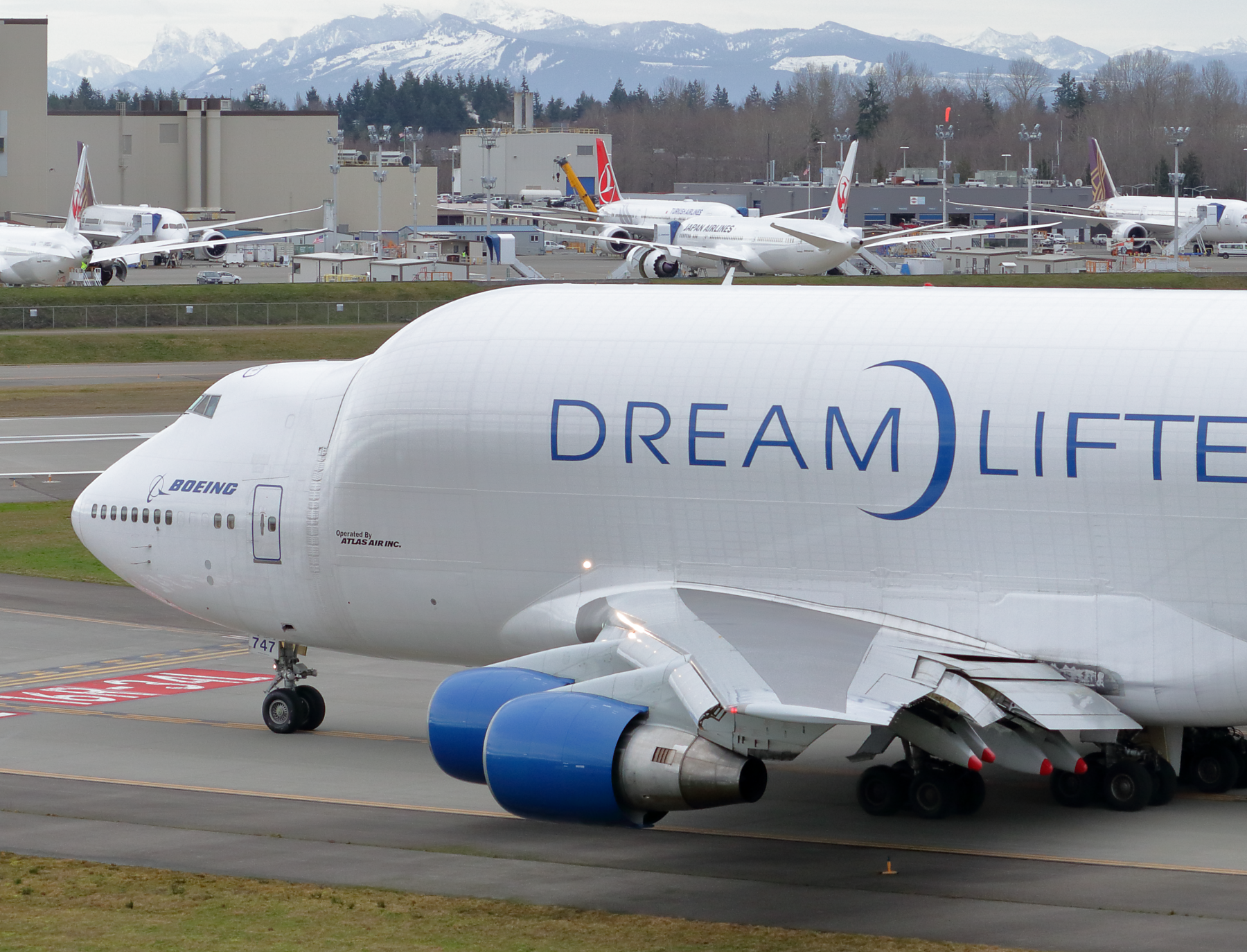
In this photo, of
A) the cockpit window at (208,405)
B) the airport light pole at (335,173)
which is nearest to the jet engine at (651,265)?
the airport light pole at (335,173)

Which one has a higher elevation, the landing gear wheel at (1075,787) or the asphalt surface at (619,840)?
the landing gear wheel at (1075,787)

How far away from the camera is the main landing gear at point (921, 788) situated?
67.3 feet

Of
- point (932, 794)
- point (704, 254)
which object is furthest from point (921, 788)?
point (704, 254)

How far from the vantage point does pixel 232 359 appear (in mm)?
87875

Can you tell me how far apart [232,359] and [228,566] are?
212 feet

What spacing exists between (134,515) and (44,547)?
64.5 feet

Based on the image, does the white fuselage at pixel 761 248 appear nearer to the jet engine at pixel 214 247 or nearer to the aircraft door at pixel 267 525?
the jet engine at pixel 214 247

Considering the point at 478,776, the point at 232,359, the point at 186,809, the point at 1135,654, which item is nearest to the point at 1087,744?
the point at 1135,654

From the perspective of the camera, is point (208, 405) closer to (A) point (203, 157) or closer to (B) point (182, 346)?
(B) point (182, 346)

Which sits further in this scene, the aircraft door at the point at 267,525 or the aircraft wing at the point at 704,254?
the aircraft wing at the point at 704,254

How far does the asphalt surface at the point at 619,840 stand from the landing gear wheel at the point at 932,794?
0.20 metres

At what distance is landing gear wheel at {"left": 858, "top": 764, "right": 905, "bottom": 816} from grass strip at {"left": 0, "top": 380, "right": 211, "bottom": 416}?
2155 inches

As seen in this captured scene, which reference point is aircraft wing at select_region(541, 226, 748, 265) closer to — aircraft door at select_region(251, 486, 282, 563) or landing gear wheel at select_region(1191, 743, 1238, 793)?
aircraft door at select_region(251, 486, 282, 563)

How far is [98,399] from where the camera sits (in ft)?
246
